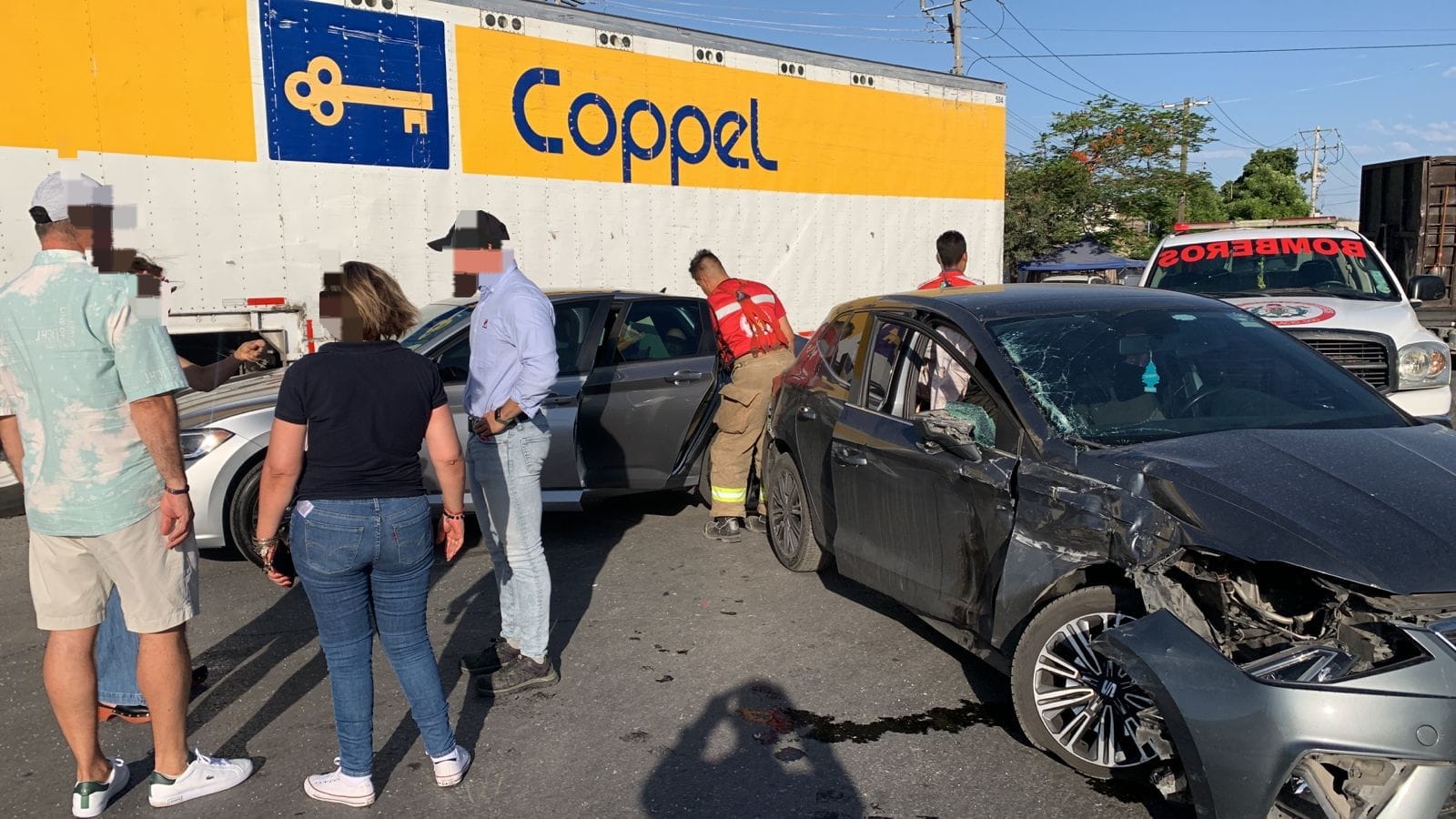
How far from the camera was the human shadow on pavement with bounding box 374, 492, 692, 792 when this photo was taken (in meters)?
4.01

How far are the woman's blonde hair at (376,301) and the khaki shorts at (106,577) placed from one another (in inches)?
35.9

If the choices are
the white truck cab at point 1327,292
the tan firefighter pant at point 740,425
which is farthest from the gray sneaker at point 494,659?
the white truck cab at point 1327,292

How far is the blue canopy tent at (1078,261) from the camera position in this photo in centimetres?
2806

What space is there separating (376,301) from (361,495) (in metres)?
0.60

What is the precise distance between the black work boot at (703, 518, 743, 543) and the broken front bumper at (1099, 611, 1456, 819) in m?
4.11

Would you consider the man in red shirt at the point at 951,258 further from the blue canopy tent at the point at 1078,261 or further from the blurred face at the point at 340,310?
the blue canopy tent at the point at 1078,261

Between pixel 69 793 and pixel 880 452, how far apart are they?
3.26m

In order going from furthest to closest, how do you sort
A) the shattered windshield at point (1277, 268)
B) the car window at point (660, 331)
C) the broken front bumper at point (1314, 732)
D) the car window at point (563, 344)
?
the shattered windshield at point (1277, 268)
the car window at point (660, 331)
the car window at point (563, 344)
the broken front bumper at point (1314, 732)

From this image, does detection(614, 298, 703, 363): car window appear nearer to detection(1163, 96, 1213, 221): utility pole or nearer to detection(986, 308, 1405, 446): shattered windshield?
detection(986, 308, 1405, 446): shattered windshield

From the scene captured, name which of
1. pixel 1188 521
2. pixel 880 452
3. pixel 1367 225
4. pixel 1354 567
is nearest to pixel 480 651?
pixel 880 452

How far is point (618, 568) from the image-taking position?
243 inches

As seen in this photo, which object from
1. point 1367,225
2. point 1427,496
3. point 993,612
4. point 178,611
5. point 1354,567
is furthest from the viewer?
point 1367,225

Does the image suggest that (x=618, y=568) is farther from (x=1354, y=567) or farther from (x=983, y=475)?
(x=1354, y=567)

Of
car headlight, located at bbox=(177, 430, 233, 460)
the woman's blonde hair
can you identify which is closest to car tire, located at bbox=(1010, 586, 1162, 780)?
the woman's blonde hair
